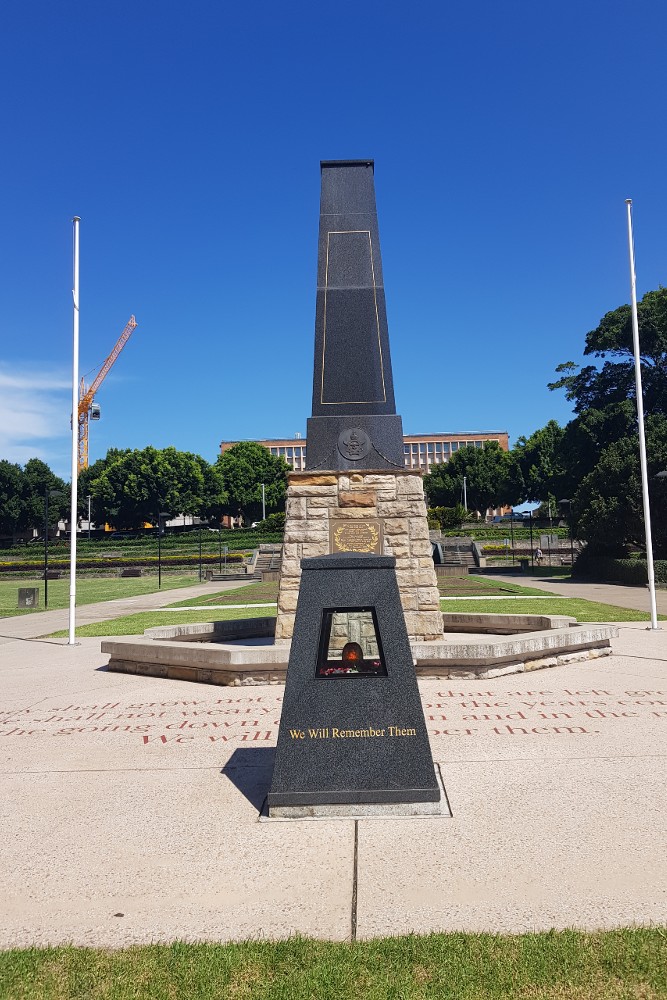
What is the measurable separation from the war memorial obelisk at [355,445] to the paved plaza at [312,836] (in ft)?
8.86

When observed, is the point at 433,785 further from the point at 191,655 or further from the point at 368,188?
the point at 368,188

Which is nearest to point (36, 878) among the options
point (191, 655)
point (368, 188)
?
point (191, 655)

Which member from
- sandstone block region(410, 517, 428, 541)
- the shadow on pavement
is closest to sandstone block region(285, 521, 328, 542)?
sandstone block region(410, 517, 428, 541)

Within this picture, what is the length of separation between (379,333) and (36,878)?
28.2 feet

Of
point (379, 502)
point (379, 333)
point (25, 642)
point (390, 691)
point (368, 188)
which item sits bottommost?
point (25, 642)

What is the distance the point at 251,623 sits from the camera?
43.2 ft

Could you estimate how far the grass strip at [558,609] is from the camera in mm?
16684

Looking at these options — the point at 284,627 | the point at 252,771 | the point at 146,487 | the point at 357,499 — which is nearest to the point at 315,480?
the point at 357,499

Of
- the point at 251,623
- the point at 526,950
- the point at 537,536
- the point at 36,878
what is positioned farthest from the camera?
the point at 537,536

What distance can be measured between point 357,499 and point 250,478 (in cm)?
8106

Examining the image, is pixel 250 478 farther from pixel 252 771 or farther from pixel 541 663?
pixel 252 771

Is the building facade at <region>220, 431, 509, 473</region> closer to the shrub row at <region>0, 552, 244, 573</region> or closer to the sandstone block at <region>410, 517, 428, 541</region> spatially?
the shrub row at <region>0, 552, 244, 573</region>

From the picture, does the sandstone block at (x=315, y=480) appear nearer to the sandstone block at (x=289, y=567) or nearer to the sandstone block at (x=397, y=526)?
the sandstone block at (x=397, y=526)

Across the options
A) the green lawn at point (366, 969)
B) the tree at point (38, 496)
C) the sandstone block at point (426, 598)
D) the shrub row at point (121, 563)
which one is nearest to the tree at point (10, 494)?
the tree at point (38, 496)
